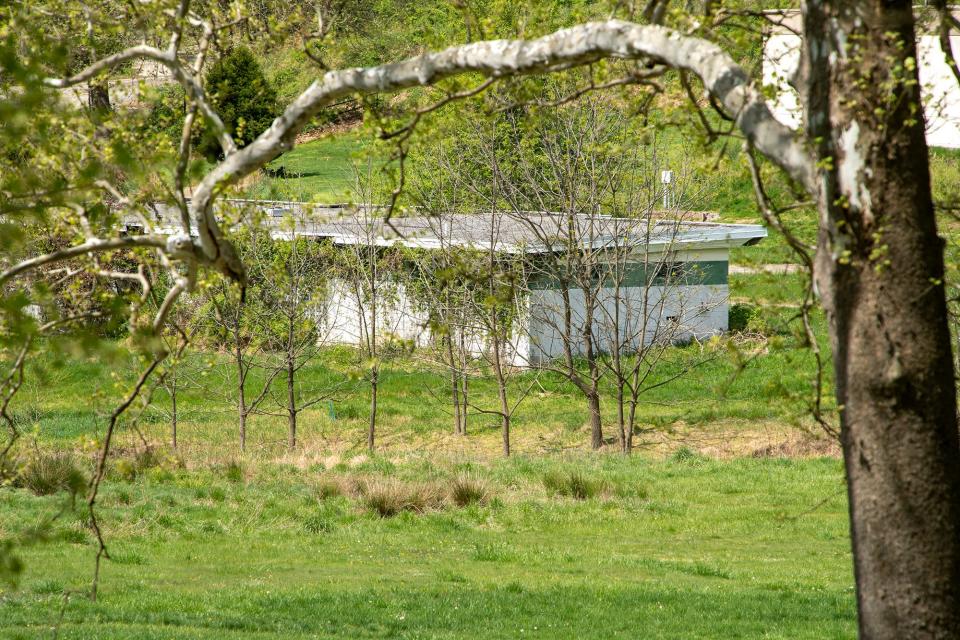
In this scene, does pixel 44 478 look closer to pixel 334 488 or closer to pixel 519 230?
pixel 334 488

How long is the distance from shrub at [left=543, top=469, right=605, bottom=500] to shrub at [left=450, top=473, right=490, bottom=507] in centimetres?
105

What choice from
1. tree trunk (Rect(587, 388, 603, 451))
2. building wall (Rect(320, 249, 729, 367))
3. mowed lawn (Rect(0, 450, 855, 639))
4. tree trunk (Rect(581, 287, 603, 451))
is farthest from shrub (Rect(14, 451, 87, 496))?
tree trunk (Rect(587, 388, 603, 451))

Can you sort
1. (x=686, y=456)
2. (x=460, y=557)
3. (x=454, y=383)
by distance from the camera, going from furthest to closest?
(x=454, y=383) < (x=686, y=456) < (x=460, y=557)

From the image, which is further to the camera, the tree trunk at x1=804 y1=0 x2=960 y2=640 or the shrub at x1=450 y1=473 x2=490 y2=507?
the shrub at x1=450 y1=473 x2=490 y2=507

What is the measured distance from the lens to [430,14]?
49125mm

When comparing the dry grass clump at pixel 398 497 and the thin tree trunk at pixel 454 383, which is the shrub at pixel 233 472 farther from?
the thin tree trunk at pixel 454 383

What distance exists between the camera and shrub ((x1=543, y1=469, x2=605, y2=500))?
1511 cm

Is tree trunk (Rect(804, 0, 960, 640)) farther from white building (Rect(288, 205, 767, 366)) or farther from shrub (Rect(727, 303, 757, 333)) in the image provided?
shrub (Rect(727, 303, 757, 333))

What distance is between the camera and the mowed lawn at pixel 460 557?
333 inches

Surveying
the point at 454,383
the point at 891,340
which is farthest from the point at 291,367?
the point at 891,340

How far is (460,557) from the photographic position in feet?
38.8

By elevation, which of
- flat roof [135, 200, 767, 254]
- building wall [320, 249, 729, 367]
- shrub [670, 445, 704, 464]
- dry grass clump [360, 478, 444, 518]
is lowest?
dry grass clump [360, 478, 444, 518]

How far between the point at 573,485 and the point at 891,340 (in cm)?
1153

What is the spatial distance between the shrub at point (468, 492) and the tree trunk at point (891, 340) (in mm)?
10733
